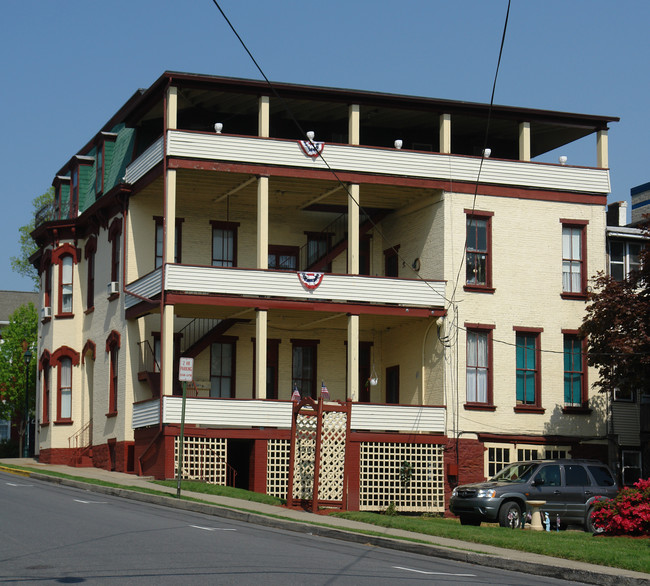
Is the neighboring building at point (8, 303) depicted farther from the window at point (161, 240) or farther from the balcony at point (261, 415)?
the balcony at point (261, 415)

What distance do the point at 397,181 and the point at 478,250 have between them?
3.35 m

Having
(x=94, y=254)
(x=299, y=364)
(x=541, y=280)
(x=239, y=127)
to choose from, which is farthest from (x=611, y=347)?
(x=94, y=254)

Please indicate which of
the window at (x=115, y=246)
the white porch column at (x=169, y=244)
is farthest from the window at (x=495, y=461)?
the window at (x=115, y=246)

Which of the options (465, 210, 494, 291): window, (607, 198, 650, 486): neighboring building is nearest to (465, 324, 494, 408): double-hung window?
(465, 210, 494, 291): window

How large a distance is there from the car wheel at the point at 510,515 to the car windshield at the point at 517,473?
3.12ft

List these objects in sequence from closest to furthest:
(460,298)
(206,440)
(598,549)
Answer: (598,549), (206,440), (460,298)

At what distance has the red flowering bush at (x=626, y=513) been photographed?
21078mm

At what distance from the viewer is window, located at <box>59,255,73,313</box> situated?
40906 mm

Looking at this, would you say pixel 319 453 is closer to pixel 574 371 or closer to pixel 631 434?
pixel 574 371

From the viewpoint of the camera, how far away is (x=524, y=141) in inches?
1406

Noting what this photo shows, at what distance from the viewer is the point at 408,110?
35.5 m

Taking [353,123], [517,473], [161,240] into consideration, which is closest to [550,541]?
[517,473]

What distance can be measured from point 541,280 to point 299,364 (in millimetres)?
8780

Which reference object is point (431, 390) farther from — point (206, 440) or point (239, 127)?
point (239, 127)
